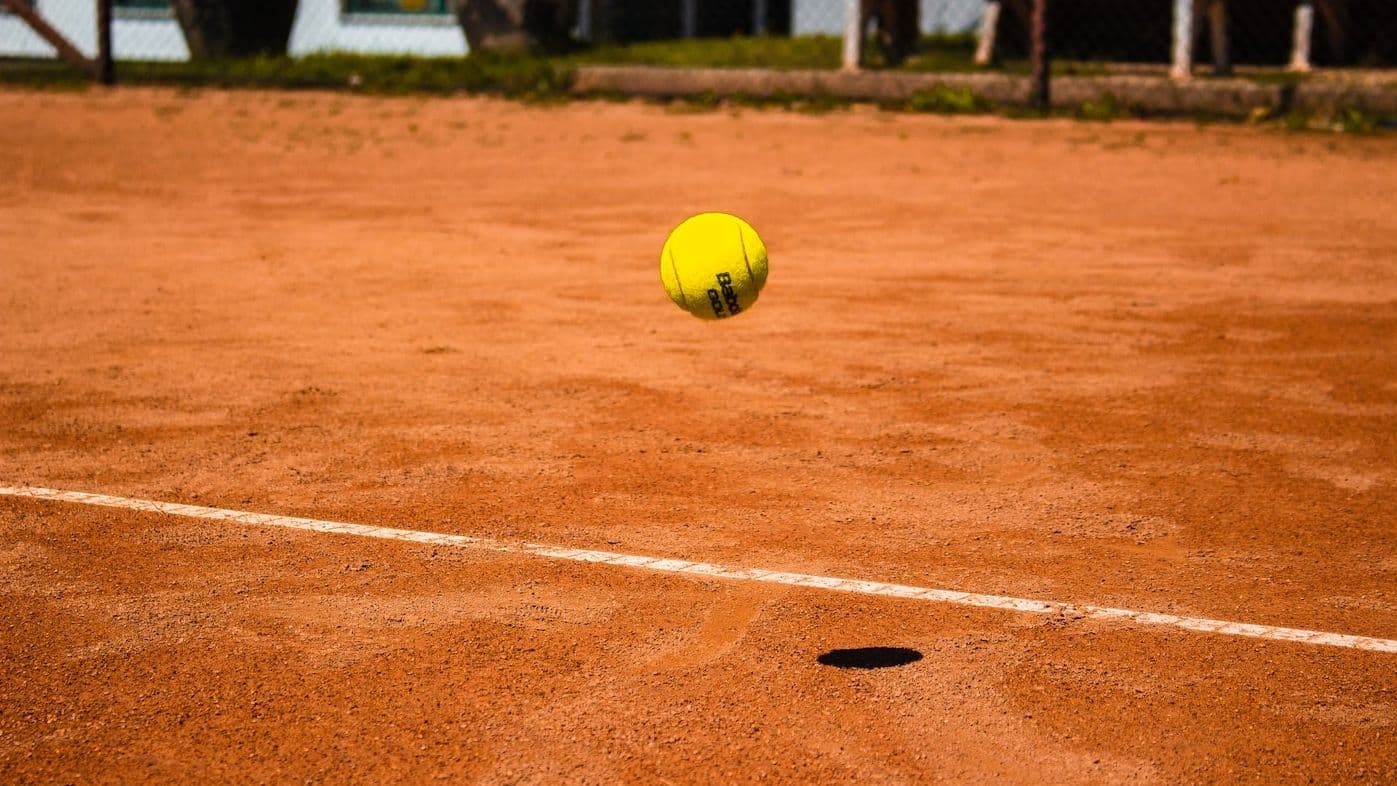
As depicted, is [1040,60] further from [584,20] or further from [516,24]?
[584,20]

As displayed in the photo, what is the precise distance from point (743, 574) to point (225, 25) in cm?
2019

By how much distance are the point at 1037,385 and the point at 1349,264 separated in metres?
3.52

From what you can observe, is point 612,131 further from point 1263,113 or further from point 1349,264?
point 1349,264

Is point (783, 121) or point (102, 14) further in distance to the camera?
point (102, 14)

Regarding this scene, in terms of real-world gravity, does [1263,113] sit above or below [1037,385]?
above

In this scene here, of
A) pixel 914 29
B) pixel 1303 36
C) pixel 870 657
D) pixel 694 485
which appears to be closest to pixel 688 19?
pixel 914 29

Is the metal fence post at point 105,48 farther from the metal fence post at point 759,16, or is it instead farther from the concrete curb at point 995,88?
the metal fence post at point 759,16

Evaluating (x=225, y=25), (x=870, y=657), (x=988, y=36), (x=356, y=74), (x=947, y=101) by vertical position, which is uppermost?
(x=225, y=25)

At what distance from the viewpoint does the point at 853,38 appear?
695 inches

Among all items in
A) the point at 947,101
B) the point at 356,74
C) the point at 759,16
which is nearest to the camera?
the point at 947,101

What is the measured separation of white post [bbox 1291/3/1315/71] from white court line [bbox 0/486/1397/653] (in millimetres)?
16366

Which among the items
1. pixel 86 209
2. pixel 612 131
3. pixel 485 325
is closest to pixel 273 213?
pixel 86 209

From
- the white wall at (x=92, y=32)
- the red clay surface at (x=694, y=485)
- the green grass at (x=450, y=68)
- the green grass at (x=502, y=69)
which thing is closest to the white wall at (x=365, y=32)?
the white wall at (x=92, y=32)

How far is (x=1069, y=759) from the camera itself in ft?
10.7
